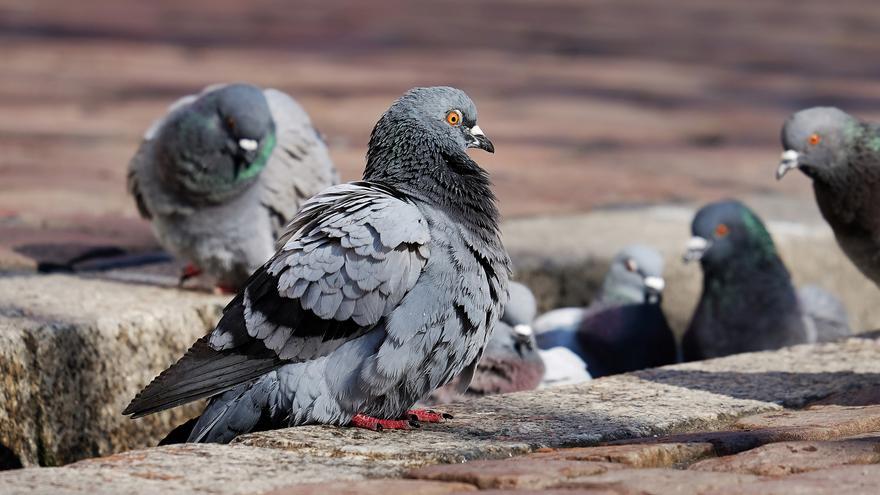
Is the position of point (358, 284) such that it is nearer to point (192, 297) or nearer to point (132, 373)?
point (132, 373)

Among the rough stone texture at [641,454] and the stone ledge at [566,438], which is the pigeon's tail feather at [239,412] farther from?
the rough stone texture at [641,454]

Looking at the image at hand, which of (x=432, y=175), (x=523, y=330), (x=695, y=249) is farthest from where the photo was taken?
(x=695, y=249)

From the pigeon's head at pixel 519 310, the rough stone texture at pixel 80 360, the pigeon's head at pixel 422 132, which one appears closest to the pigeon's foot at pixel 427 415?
the pigeon's head at pixel 422 132

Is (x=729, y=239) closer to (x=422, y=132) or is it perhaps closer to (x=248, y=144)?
(x=248, y=144)

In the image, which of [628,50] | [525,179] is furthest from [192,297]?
[628,50]

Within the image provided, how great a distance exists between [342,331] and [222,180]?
5.44 feet

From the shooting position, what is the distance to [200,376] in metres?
3.26

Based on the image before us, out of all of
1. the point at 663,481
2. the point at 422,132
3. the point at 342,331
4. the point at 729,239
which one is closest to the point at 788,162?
the point at 729,239

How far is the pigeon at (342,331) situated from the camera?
3291mm

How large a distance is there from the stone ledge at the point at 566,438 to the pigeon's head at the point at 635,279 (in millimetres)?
1372

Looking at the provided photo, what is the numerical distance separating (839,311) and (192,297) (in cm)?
263

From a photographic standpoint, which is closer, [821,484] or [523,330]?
[821,484]

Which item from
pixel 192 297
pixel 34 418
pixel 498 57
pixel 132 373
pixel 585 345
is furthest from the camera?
pixel 498 57

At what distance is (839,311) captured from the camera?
5.82 metres
